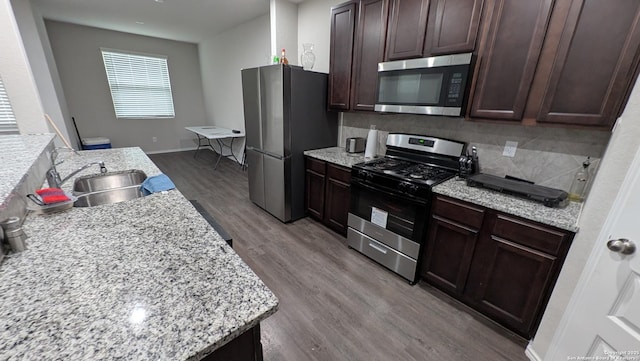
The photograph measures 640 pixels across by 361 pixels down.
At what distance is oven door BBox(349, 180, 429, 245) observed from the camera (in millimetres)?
1923

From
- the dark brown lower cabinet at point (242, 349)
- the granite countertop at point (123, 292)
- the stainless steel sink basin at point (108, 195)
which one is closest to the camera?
the granite countertop at point (123, 292)

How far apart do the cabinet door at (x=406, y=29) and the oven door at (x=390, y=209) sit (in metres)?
1.15

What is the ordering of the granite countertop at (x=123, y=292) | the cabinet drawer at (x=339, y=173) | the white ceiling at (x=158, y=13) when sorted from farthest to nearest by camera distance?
the white ceiling at (x=158, y=13) < the cabinet drawer at (x=339, y=173) < the granite countertop at (x=123, y=292)

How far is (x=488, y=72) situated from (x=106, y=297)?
2.28 m

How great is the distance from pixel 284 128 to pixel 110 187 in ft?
5.18

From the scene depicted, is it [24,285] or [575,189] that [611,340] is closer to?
[575,189]

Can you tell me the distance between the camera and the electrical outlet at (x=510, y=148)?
6.21 feet

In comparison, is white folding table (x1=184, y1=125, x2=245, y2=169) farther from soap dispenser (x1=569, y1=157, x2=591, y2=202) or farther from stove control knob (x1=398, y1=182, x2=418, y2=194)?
soap dispenser (x1=569, y1=157, x2=591, y2=202)

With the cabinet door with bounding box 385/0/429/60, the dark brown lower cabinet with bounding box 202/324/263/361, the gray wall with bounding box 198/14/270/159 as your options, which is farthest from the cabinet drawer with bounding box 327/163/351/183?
the gray wall with bounding box 198/14/270/159

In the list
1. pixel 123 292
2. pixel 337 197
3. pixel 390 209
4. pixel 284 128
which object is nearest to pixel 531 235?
pixel 390 209

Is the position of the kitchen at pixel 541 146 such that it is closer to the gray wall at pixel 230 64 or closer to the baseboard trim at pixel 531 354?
the baseboard trim at pixel 531 354

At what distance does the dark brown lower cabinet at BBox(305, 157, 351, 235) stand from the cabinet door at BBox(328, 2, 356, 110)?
0.71 meters

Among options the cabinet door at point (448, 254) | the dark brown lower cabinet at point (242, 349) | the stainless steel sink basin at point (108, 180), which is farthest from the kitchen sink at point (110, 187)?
the cabinet door at point (448, 254)

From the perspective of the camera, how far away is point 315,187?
2.95 metres
